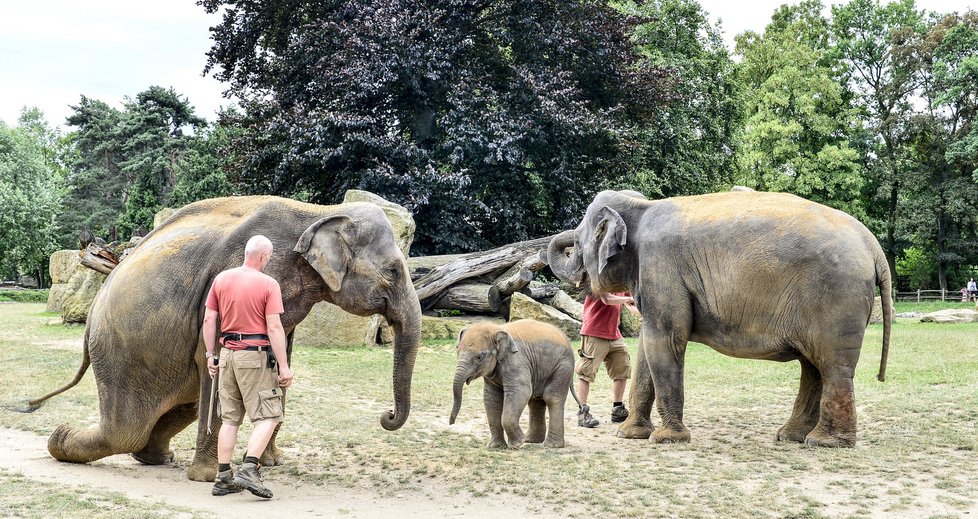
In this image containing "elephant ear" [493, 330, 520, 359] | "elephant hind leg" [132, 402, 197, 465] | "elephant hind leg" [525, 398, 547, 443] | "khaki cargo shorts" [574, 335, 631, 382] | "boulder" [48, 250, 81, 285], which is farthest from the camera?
"boulder" [48, 250, 81, 285]

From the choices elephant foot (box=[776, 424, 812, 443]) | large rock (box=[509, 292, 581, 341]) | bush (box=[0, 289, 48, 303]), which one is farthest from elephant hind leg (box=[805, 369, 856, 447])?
bush (box=[0, 289, 48, 303])

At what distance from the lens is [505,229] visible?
79.6ft

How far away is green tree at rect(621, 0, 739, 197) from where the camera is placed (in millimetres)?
30281

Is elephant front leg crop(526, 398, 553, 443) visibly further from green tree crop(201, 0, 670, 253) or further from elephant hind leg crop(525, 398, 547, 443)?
green tree crop(201, 0, 670, 253)

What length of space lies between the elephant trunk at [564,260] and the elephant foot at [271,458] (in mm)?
3650

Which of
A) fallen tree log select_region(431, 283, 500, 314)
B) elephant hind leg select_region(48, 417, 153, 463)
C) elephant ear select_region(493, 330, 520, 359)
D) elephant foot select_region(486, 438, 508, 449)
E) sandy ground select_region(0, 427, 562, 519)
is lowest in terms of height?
sandy ground select_region(0, 427, 562, 519)

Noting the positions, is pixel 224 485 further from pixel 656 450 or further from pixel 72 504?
pixel 656 450

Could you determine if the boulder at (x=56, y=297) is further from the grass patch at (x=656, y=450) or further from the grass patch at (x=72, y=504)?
the grass patch at (x=72, y=504)

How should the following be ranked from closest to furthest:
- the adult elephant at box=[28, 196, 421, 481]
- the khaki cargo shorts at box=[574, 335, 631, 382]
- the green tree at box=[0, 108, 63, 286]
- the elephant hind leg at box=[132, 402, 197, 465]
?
the adult elephant at box=[28, 196, 421, 481] → the elephant hind leg at box=[132, 402, 197, 465] → the khaki cargo shorts at box=[574, 335, 631, 382] → the green tree at box=[0, 108, 63, 286]

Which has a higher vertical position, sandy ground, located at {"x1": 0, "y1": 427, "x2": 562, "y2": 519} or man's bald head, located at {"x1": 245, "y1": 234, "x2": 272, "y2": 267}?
man's bald head, located at {"x1": 245, "y1": 234, "x2": 272, "y2": 267}

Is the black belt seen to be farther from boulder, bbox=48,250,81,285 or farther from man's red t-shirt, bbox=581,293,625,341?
boulder, bbox=48,250,81,285

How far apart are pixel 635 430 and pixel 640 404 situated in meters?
0.27

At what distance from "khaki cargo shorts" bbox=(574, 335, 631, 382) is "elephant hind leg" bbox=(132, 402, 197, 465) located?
4293 millimetres

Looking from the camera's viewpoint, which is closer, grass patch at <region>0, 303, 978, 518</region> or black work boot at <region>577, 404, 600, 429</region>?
grass patch at <region>0, 303, 978, 518</region>
